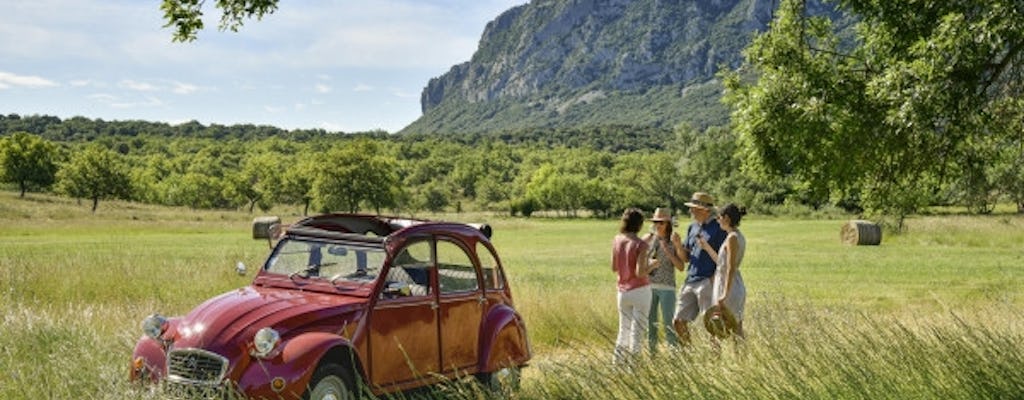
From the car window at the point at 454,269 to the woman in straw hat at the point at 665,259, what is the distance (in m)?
2.26

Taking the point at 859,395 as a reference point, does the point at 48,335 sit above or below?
below

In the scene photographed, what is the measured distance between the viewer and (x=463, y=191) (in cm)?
17075

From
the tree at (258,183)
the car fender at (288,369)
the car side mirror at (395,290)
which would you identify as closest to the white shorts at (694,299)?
the car side mirror at (395,290)

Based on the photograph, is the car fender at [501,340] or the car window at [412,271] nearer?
the car window at [412,271]

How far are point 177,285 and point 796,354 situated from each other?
13091 millimetres

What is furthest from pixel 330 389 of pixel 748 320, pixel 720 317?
pixel 748 320

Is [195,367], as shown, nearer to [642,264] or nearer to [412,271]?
[412,271]

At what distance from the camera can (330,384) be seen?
725 centimetres

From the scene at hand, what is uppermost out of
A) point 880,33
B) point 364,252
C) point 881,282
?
point 880,33

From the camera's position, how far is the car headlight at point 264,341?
6.87m

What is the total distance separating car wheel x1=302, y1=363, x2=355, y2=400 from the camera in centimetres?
711

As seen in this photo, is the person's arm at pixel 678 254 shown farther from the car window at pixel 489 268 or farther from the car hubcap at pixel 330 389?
the car hubcap at pixel 330 389

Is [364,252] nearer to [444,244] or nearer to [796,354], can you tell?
[444,244]

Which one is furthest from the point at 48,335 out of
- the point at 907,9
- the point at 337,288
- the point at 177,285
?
the point at 907,9
